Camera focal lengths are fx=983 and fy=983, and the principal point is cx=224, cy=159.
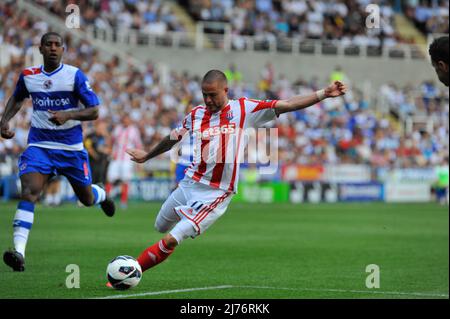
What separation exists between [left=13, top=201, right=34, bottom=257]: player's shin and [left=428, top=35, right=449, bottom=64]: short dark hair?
18.7 ft

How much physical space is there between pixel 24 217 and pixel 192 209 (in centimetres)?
237

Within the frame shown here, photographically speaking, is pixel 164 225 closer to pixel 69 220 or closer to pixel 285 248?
pixel 285 248

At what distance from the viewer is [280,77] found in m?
41.0

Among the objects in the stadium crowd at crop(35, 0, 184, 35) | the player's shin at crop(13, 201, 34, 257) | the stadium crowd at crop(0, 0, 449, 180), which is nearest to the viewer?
the player's shin at crop(13, 201, 34, 257)

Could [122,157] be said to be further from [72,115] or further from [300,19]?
[300,19]

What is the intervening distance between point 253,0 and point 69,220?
24.2 meters

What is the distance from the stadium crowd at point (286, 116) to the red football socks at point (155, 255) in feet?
60.2

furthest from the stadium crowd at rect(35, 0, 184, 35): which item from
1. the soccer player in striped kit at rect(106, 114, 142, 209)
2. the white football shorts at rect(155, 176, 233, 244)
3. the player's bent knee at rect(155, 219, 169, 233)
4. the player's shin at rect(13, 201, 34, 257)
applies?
the white football shorts at rect(155, 176, 233, 244)

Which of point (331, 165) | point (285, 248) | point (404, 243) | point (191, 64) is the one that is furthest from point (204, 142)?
point (191, 64)

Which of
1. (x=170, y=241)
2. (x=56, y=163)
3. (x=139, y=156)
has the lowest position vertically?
(x=170, y=241)

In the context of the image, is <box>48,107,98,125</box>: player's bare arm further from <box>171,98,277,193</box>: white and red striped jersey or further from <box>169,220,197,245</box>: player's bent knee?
<box>169,220,197,245</box>: player's bent knee

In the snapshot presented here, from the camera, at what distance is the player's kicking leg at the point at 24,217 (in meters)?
11.0

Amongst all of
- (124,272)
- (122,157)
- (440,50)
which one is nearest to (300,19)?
(122,157)

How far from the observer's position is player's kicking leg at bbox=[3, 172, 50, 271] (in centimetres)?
1095
